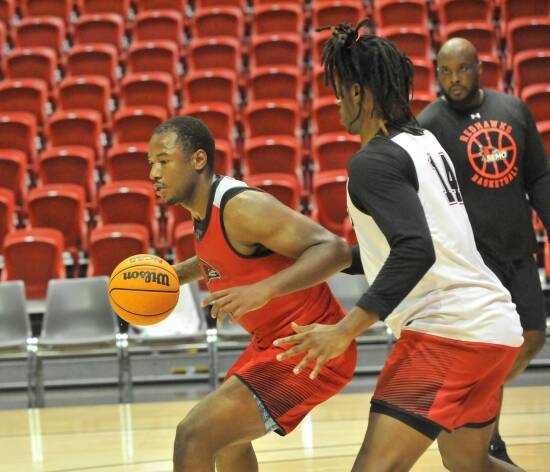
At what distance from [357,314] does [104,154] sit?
25.4ft

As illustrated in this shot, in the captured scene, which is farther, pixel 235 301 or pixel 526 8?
pixel 526 8

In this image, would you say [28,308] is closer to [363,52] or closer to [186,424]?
[186,424]

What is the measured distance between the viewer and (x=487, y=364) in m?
2.54

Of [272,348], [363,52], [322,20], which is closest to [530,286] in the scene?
[272,348]

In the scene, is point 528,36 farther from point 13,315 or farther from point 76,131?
point 13,315

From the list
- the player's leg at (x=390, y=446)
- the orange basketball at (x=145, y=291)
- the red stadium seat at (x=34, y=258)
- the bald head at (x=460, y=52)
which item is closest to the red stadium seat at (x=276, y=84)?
the red stadium seat at (x=34, y=258)

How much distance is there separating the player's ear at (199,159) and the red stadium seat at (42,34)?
8.78 meters

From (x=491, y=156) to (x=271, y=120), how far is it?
5.56 m

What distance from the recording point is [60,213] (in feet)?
26.2

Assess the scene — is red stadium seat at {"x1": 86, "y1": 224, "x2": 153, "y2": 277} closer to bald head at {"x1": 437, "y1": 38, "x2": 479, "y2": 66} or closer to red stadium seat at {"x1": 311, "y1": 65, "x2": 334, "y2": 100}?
red stadium seat at {"x1": 311, "y1": 65, "x2": 334, "y2": 100}

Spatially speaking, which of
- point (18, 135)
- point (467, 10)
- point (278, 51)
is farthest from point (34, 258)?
point (467, 10)

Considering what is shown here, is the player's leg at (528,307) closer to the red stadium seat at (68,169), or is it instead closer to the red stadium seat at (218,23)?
the red stadium seat at (68,169)

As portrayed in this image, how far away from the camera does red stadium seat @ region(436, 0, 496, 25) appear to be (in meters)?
10.6

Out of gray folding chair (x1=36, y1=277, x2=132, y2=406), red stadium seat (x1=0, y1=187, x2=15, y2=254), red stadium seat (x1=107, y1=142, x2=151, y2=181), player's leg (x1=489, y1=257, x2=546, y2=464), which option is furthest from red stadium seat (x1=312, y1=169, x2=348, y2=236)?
player's leg (x1=489, y1=257, x2=546, y2=464)
